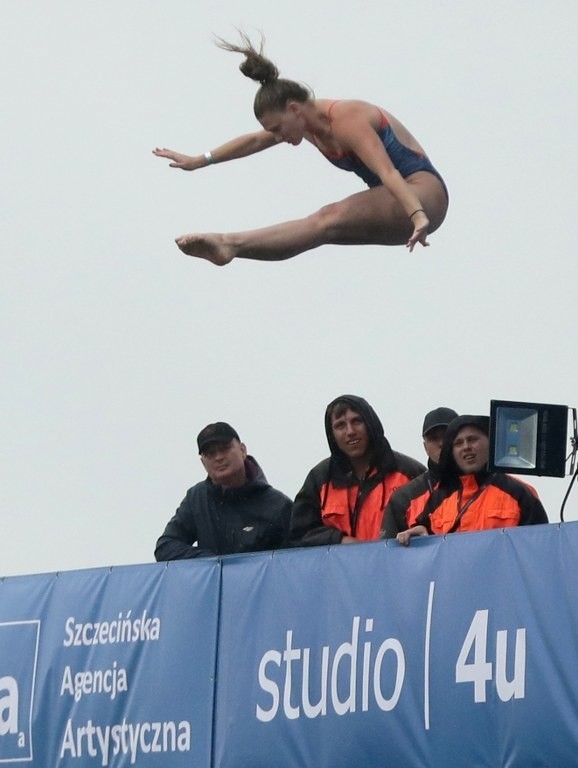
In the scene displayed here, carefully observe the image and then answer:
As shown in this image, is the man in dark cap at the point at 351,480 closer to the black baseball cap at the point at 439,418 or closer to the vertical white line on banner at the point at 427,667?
the black baseball cap at the point at 439,418

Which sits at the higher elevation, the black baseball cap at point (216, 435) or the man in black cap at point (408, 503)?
the black baseball cap at point (216, 435)

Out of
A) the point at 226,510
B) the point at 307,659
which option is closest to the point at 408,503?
the point at 307,659

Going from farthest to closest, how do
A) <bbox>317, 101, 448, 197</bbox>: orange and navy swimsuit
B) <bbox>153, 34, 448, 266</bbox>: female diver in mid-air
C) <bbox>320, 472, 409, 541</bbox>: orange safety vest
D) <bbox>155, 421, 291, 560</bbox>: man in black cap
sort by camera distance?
<bbox>155, 421, 291, 560</bbox>: man in black cap < <bbox>320, 472, 409, 541</bbox>: orange safety vest < <bbox>317, 101, 448, 197</bbox>: orange and navy swimsuit < <bbox>153, 34, 448, 266</bbox>: female diver in mid-air

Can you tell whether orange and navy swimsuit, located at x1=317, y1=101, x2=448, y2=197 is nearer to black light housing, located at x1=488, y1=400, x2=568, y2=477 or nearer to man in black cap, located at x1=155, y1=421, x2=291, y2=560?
black light housing, located at x1=488, y1=400, x2=568, y2=477

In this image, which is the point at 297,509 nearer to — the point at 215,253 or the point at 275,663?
the point at 275,663

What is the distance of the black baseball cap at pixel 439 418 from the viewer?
933 centimetres

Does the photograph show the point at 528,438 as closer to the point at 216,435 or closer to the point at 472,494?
the point at 472,494

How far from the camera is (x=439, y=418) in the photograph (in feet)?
30.7

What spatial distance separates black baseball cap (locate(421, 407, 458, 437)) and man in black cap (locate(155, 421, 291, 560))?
0.90 metres

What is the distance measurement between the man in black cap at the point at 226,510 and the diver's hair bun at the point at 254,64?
2.36 m

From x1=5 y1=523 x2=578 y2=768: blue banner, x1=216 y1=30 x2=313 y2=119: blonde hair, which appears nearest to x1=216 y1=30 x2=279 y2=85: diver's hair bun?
x1=216 y1=30 x2=313 y2=119: blonde hair

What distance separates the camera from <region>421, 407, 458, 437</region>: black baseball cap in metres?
9.33

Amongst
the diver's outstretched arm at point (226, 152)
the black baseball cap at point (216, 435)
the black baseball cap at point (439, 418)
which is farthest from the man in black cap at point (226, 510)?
the diver's outstretched arm at point (226, 152)

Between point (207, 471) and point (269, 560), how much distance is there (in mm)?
1152
